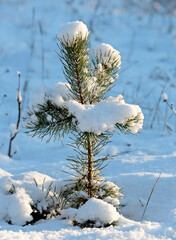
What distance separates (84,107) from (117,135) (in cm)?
227

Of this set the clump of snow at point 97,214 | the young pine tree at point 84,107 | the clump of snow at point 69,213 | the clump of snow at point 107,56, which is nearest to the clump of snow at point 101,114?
the young pine tree at point 84,107

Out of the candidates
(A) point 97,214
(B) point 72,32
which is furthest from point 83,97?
(A) point 97,214

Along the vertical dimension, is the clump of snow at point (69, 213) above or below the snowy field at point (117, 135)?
below

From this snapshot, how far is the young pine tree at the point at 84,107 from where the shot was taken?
1.44 metres

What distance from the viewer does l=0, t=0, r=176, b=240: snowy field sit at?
1577mm

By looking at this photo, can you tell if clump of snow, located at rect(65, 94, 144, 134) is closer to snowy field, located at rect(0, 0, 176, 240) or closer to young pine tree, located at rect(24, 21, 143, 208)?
young pine tree, located at rect(24, 21, 143, 208)

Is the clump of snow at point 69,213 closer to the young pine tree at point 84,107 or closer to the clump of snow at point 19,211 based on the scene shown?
the young pine tree at point 84,107

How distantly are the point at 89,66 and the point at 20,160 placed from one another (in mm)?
1739

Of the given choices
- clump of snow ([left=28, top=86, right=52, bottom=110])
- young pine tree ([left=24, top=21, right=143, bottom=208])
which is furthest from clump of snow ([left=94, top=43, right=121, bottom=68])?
clump of snow ([left=28, top=86, right=52, bottom=110])

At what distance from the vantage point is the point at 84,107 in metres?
1.46

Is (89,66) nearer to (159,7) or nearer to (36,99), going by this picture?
(36,99)

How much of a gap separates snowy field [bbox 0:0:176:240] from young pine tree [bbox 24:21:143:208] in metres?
0.17

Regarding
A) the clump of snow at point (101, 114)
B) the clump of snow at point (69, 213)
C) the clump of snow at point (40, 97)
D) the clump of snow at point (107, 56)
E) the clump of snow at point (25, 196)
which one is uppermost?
the clump of snow at point (107, 56)

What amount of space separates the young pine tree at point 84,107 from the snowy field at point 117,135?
0.56 ft
